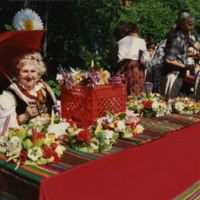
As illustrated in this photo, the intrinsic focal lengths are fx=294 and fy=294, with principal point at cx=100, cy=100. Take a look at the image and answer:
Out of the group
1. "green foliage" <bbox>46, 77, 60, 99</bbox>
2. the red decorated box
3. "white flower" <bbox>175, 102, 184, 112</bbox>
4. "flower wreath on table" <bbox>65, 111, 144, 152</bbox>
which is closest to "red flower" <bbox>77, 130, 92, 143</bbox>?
"flower wreath on table" <bbox>65, 111, 144, 152</bbox>

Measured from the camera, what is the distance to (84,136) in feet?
5.15

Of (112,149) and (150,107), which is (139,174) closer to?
(112,149)

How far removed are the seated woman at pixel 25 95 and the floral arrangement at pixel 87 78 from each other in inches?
12.0

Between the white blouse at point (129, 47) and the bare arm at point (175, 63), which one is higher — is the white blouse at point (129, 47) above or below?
above

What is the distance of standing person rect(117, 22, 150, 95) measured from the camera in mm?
4527

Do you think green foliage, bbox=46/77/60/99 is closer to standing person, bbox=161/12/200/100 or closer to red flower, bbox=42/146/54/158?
standing person, bbox=161/12/200/100

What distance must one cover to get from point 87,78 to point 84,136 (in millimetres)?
409

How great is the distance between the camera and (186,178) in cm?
232

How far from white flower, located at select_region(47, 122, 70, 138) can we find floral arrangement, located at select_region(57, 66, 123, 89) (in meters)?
0.28

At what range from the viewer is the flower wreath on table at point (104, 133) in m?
1.58

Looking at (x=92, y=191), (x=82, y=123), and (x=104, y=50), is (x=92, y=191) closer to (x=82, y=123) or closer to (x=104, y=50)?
(x=82, y=123)

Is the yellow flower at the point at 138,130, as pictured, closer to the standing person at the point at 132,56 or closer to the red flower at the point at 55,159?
the red flower at the point at 55,159

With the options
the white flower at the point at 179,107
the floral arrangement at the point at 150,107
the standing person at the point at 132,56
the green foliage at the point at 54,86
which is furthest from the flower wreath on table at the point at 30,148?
the green foliage at the point at 54,86

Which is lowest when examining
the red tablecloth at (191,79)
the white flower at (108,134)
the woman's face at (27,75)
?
the white flower at (108,134)
